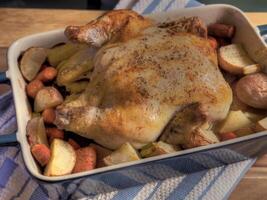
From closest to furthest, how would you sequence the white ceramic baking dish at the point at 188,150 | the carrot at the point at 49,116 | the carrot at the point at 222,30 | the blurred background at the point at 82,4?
the white ceramic baking dish at the point at 188,150 → the carrot at the point at 49,116 → the carrot at the point at 222,30 → the blurred background at the point at 82,4

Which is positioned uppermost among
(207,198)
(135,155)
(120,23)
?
(120,23)

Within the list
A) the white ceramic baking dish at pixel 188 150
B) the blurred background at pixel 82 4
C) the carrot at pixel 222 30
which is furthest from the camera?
the blurred background at pixel 82 4

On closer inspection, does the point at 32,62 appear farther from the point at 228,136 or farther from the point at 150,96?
the point at 228,136

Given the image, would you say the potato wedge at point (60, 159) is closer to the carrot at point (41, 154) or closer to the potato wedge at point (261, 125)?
the carrot at point (41, 154)

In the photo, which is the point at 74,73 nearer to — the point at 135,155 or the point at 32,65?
the point at 32,65

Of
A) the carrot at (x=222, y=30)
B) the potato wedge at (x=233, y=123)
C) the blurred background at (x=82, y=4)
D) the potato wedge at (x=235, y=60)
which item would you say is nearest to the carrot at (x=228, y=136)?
the potato wedge at (x=233, y=123)

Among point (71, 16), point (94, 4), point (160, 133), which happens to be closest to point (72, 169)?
point (160, 133)

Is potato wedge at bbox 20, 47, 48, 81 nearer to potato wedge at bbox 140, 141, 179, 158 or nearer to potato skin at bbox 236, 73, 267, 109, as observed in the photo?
Answer: potato wedge at bbox 140, 141, 179, 158
